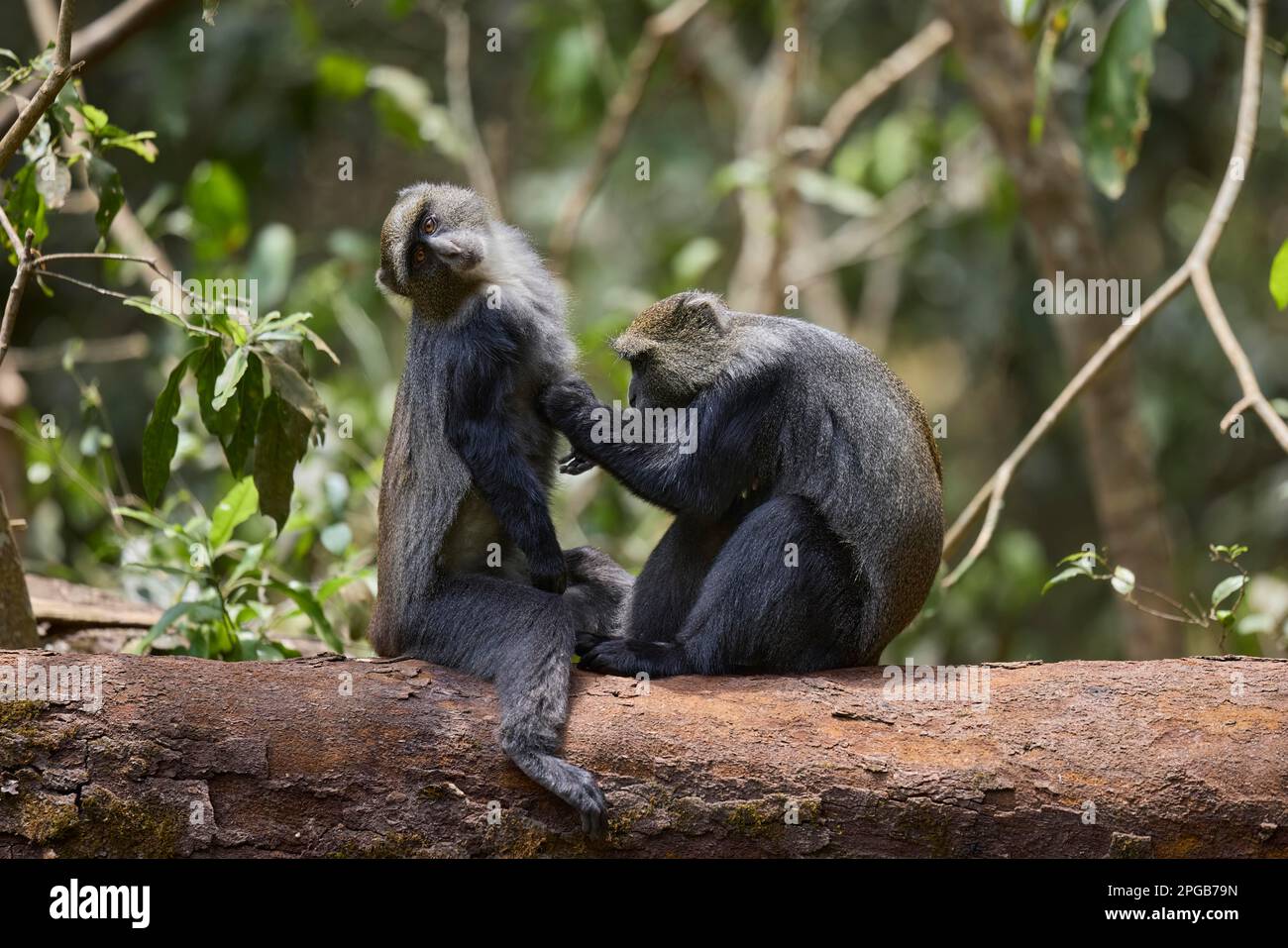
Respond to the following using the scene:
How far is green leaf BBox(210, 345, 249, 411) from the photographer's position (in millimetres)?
5883

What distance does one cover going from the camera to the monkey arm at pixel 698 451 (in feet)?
20.2

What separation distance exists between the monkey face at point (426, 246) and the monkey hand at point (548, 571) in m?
1.35

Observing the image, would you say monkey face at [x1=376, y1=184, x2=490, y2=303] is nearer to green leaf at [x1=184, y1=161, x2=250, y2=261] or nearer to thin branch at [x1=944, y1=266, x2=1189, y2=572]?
thin branch at [x1=944, y1=266, x2=1189, y2=572]

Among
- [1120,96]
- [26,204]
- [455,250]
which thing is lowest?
[455,250]

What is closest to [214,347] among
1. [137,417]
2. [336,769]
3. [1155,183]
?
[336,769]

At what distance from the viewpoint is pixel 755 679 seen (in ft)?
18.7

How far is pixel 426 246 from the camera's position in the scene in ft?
20.3

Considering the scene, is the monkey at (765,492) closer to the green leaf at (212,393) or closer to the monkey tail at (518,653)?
the monkey tail at (518,653)

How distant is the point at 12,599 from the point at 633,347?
10.4 feet

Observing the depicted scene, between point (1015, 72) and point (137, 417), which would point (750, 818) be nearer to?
point (1015, 72)

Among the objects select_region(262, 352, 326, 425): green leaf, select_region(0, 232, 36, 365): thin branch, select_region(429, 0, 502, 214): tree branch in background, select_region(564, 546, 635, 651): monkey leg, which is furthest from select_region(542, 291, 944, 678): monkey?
select_region(429, 0, 502, 214): tree branch in background

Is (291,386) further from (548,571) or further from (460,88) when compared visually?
(460,88)

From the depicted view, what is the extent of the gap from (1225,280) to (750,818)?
15.8m

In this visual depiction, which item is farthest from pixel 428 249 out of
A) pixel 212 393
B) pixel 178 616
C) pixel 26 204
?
pixel 178 616
